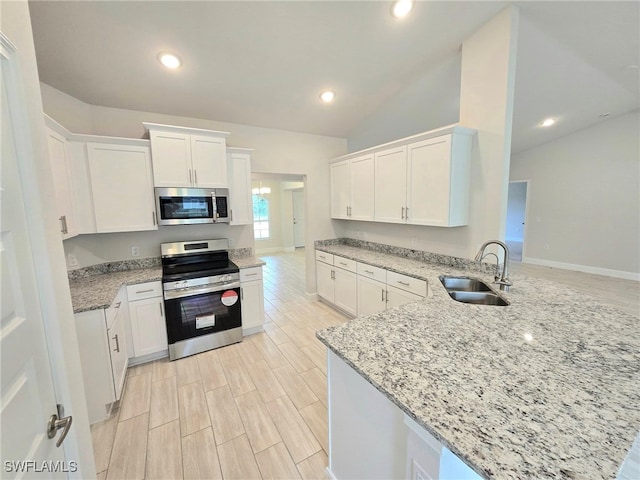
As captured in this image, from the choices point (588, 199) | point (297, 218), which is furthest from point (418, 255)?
point (297, 218)

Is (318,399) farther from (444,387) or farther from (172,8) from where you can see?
(172,8)

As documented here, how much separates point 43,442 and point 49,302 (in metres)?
0.45

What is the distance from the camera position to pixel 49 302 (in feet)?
3.09

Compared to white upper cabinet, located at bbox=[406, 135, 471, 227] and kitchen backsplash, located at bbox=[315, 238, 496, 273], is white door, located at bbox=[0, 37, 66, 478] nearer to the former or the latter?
white upper cabinet, located at bbox=[406, 135, 471, 227]

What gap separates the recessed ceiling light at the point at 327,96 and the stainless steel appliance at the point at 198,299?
90.5 inches

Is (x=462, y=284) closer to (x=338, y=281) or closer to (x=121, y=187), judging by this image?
(x=338, y=281)

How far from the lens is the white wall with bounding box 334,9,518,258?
7.37 ft

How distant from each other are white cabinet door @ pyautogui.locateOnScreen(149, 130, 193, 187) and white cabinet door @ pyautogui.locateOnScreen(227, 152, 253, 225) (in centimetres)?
48

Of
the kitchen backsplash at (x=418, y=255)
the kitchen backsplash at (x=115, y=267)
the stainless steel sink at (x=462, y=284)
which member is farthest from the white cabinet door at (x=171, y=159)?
the stainless steel sink at (x=462, y=284)

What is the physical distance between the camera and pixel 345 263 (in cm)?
370

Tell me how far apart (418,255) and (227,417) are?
2638 millimetres

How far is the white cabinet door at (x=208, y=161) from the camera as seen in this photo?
9.37 feet

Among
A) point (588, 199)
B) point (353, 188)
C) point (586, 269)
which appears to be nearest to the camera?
point (353, 188)

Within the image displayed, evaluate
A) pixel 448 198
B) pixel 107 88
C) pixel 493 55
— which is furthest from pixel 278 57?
pixel 448 198
